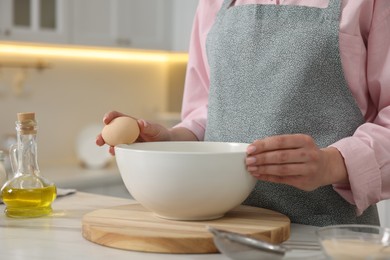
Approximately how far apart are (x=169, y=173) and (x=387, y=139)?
1.26 ft

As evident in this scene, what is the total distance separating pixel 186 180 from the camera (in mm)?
973

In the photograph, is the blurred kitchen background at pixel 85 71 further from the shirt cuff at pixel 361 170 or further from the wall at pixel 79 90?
the shirt cuff at pixel 361 170

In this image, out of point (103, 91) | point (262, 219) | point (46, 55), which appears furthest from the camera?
point (103, 91)

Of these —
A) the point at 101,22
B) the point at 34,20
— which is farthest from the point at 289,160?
the point at 101,22

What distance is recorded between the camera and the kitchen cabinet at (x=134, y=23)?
335 centimetres

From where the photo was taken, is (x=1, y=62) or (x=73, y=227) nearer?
(x=73, y=227)

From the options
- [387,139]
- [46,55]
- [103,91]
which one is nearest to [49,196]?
[387,139]

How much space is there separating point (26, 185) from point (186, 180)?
0.34 metres

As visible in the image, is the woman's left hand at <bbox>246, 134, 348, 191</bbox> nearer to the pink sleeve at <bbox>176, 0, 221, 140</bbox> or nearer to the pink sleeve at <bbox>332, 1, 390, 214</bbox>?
the pink sleeve at <bbox>332, 1, 390, 214</bbox>

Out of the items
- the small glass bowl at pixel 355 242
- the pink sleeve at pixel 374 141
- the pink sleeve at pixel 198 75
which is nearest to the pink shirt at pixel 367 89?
the pink sleeve at pixel 374 141

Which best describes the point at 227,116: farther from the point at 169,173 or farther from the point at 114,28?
the point at 114,28

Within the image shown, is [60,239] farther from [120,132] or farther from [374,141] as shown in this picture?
[374,141]

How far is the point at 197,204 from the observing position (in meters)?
0.99

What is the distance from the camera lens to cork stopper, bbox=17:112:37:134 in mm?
1134
